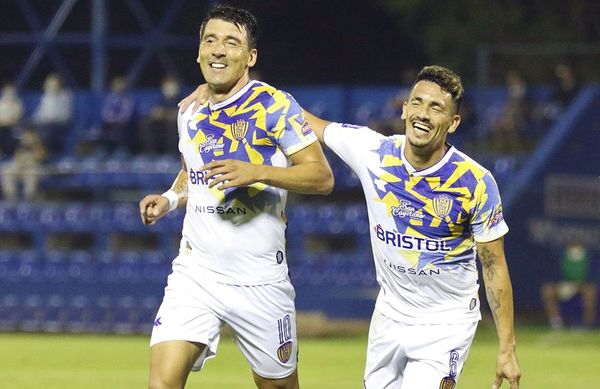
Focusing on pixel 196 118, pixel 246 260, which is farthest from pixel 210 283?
pixel 196 118

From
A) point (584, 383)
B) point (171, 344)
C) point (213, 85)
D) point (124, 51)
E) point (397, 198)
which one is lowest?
point (584, 383)

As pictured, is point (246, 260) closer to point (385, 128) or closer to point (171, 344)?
point (171, 344)

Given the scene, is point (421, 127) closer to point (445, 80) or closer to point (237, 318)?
point (445, 80)

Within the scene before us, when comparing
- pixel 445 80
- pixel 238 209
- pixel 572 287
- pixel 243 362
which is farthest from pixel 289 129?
pixel 572 287

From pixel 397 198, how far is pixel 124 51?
22325 mm

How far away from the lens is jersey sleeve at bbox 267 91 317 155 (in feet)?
24.3

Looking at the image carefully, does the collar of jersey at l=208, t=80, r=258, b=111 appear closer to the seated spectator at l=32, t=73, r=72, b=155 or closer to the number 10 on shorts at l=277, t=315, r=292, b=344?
the number 10 on shorts at l=277, t=315, r=292, b=344

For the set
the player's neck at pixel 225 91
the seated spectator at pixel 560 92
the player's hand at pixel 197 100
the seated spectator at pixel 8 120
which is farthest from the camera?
the seated spectator at pixel 8 120

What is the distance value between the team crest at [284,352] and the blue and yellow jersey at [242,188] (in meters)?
0.35

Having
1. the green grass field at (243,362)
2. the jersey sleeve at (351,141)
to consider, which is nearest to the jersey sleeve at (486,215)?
the jersey sleeve at (351,141)

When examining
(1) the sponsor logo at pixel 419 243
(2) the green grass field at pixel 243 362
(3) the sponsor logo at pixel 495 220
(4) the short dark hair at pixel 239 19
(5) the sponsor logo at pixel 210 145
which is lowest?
(2) the green grass field at pixel 243 362

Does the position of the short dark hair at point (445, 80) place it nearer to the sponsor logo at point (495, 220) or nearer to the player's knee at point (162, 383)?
the sponsor logo at point (495, 220)

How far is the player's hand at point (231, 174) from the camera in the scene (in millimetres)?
6848

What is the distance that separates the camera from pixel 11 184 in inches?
752
